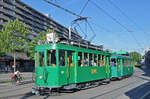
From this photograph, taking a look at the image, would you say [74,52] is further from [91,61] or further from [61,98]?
[61,98]

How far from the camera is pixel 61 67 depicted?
32.8 ft

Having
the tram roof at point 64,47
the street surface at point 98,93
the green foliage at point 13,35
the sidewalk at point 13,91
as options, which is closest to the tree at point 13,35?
the green foliage at point 13,35

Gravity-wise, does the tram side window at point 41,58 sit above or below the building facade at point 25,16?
below

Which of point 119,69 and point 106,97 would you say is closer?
point 106,97

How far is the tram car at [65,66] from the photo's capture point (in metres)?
9.81

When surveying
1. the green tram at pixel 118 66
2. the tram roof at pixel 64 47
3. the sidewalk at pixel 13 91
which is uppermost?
the tram roof at pixel 64 47

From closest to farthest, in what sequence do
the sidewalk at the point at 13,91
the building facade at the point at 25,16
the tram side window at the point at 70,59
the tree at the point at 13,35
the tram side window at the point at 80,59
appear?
A: 1. the sidewalk at the point at 13,91
2. the tram side window at the point at 70,59
3. the tram side window at the point at 80,59
4. the tree at the point at 13,35
5. the building facade at the point at 25,16

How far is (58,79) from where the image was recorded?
31.7 ft

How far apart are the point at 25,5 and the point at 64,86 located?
60.6m

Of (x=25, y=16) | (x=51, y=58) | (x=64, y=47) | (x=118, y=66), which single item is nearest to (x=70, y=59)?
(x=64, y=47)

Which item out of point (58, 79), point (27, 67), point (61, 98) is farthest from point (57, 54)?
point (27, 67)

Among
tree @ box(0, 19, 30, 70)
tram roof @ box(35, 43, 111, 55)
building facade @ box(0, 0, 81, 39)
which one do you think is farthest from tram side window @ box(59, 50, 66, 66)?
building facade @ box(0, 0, 81, 39)

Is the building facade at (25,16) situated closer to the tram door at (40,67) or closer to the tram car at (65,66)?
the tram car at (65,66)

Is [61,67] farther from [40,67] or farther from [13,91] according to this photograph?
[13,91]
